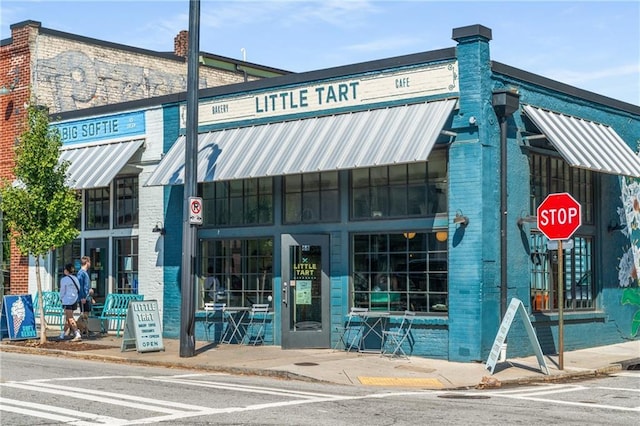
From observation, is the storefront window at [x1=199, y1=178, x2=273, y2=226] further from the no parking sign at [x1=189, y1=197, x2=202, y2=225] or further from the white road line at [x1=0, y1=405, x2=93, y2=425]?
the white road line at [x1=0, y1=405, x2=93, y2=425]

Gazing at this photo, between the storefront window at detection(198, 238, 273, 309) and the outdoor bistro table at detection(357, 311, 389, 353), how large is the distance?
2441 mm

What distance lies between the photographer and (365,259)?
59.5ft

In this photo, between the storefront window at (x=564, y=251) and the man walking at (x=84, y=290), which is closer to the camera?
the storefront window at (x=564, y=251)

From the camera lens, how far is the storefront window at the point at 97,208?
2298 centimetres

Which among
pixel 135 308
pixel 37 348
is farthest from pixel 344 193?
pixel 37 348

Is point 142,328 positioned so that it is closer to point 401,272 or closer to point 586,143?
point 401,272

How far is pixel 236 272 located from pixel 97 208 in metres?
5.25

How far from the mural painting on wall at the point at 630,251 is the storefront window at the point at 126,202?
38.0 feet

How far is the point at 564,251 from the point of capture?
19438 mm

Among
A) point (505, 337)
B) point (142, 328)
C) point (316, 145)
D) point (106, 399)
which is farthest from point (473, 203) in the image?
point (106, 399)

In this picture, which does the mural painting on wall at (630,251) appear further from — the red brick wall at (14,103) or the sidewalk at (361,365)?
the red brick wall at (14,103)

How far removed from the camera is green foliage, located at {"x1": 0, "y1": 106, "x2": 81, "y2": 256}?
766 inches

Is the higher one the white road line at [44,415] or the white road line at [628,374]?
the white road line at [44,415]

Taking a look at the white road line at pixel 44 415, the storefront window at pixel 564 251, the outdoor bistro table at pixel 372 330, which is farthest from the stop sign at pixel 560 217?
the white road line at pixel 44 415
